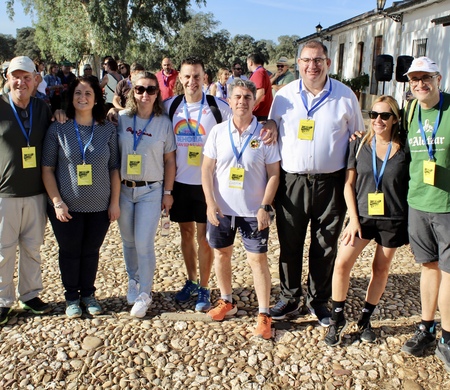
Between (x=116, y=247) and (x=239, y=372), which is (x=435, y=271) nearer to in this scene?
(x=239, y=372)

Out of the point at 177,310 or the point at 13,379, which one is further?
the point at 177,310

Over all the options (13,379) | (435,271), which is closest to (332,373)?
(435,271)

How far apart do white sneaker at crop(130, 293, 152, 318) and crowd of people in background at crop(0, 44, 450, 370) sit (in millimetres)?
13

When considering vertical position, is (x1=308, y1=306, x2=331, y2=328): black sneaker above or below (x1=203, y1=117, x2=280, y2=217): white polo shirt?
below

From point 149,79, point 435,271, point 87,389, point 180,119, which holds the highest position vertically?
point 149,79

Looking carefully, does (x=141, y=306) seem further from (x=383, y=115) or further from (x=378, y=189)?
(x=383, y=115)

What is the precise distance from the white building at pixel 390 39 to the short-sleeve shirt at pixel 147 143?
4.81 meters

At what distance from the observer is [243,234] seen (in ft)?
12.3

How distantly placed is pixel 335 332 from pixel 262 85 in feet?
18.2

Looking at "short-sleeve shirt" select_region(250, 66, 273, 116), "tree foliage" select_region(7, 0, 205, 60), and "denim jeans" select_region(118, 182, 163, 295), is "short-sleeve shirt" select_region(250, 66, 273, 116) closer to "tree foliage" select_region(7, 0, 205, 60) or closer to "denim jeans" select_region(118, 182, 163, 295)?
"denim jeans" select_region(118, 182, 163, 295)

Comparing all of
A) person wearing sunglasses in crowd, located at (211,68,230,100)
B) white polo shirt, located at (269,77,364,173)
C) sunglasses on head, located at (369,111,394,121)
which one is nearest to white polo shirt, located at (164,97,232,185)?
white polo shirt, located at (269,77,364,173)

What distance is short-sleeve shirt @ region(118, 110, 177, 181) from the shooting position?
3.85m

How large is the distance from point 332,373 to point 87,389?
5.64 ft

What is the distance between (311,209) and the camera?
3.80 metres
